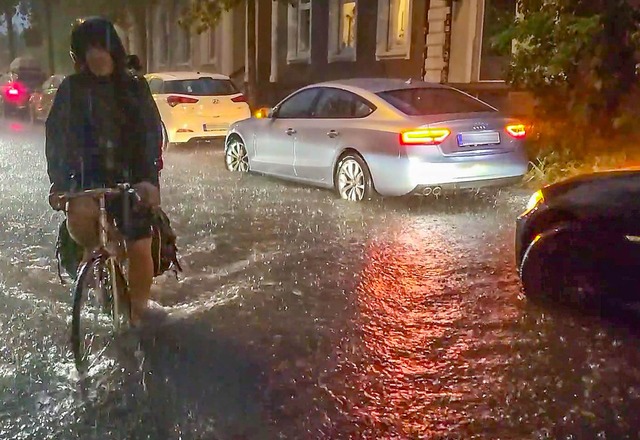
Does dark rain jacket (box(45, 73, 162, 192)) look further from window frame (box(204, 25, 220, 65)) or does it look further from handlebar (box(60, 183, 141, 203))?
window frame (box(204, 25, 220, 65))

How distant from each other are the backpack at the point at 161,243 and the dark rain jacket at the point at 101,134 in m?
0.39

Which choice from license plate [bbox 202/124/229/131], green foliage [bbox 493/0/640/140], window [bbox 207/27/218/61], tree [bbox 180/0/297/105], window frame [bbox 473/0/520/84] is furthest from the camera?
window [bbox 207/27/218/61]

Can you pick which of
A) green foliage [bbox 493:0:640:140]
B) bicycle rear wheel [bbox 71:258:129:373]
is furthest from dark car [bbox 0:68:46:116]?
bicycle rear wheel [bbox 71:258:129:373]

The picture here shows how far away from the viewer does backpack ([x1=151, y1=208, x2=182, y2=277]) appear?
15.8ft

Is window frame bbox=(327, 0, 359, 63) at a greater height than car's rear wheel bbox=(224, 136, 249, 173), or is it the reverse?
window frame bbox=(327, 0, 359, 63)

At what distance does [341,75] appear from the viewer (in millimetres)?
23672

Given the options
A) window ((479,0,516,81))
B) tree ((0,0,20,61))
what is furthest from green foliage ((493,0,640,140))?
tree ((0,0,20,61))

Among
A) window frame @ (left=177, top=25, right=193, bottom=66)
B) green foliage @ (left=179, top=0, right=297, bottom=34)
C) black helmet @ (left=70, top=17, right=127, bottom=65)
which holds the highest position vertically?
green foliage @ (left=179, top=0, right=297, bottom=34)

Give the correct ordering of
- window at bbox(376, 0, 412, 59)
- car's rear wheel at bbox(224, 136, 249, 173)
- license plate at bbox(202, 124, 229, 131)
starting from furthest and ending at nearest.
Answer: window at bbox(376, 0, 412, 59) < license plate at bbox(202, 124, 229, 131) < car's rear wheel at bbox(224, 136, 249, 173)

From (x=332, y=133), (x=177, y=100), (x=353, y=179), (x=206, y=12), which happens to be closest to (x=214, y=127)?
(x=177, y=100)

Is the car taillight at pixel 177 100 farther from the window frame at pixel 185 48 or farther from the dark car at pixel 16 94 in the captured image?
the window frame at pixel 185 48

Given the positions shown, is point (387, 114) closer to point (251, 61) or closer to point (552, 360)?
point (552, 360)

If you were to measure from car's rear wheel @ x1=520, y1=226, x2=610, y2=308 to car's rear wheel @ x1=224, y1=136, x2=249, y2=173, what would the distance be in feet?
24.0

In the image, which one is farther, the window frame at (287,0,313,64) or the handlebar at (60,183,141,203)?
the window frame at (287,0,313,64)
